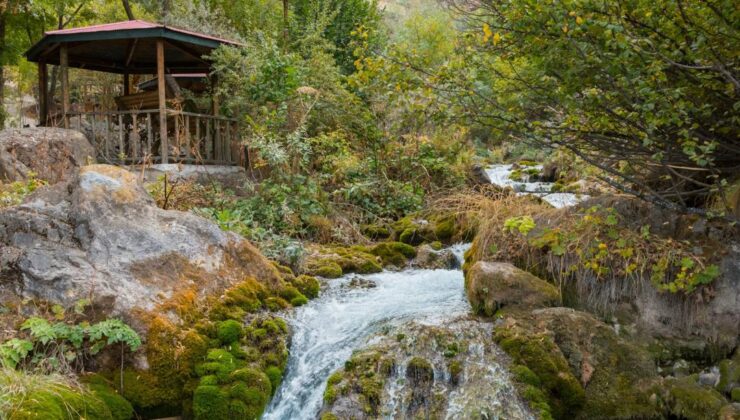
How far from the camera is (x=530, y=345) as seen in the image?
549 cm

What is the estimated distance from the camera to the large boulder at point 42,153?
9445mm

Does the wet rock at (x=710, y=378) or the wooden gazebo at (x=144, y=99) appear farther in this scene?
the wooden gazebo at (x=144, y=99)

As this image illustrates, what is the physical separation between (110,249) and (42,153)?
532 centimetres

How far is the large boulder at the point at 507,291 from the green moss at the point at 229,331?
2.65 meters

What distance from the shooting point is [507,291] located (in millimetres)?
6359

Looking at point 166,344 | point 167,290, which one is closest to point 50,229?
point 167,290

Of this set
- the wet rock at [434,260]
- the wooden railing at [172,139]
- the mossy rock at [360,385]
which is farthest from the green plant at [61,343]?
the wooden railing at [172,139]

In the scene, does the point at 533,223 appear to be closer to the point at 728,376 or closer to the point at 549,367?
the point at 549,367

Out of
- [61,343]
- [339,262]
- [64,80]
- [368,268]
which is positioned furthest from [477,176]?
[61,343]

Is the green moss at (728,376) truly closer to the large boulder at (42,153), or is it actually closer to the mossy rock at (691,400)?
the mossy rock at (691,400)

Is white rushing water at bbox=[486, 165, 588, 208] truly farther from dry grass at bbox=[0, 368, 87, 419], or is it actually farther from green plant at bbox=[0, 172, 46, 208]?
green plant at bbox=[0, 172, 46, 208]

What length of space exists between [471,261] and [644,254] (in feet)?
7.67

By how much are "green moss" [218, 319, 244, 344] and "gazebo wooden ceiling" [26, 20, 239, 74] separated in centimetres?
717

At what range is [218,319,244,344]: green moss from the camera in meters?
5.58
